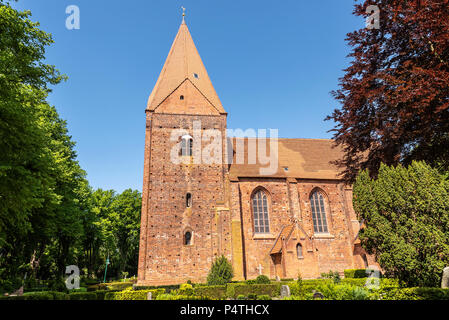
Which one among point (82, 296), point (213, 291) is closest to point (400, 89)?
point (213, 291)

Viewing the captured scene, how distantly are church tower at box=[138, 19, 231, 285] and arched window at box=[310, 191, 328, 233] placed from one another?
8.00 metres

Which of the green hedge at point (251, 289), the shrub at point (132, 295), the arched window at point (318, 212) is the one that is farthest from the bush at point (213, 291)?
the arched window at point (318, 212)

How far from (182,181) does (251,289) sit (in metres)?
9.63

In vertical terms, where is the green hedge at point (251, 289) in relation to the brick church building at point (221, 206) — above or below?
below

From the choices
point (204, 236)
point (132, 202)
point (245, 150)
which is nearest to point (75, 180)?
point (204, 236)

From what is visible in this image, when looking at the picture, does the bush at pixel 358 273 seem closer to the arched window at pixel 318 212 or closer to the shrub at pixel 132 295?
the arched window at pixel 318 212

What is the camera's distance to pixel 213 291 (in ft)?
52.0

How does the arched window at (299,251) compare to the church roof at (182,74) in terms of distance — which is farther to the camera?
the church roof at (182,74)

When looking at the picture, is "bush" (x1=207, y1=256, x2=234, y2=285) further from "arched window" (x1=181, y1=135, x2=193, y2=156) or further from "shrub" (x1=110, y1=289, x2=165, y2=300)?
"arched window" (x1=181, y1=135, x2=193, y2=156)

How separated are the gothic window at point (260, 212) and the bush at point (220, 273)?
4.78 meters

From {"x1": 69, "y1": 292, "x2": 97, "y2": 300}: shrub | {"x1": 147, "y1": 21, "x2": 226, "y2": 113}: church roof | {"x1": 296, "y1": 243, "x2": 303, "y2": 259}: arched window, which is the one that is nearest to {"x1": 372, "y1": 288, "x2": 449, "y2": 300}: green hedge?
{"x1": 296, "y1": 243, "x2": 303, "y2": 259}: arched window

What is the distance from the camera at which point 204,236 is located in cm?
2061

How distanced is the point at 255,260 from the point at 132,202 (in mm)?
25013

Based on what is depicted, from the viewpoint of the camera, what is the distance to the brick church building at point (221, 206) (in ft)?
65.0
